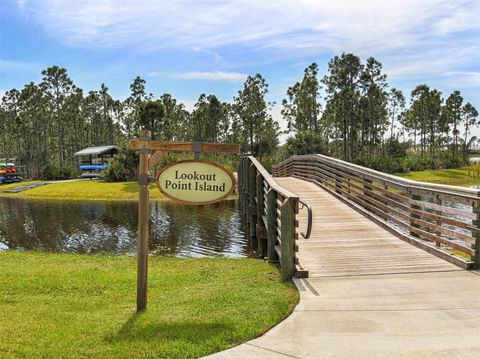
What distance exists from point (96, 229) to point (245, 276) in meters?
12.2

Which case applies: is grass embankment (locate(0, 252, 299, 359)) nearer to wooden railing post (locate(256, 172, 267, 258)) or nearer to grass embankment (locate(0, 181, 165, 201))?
wooden railing post (locate(256, 172, 267, 258))

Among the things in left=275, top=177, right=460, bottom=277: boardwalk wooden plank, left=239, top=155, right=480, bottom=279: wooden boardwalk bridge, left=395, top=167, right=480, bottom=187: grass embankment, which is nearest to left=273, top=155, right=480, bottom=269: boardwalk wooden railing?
left=239, top=155, right=480, bottom=279: wooden boardwalk bridge

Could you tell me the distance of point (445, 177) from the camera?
40938mm

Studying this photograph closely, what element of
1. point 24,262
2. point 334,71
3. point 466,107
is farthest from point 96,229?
point 466,107

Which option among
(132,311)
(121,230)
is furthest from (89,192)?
(132,311)

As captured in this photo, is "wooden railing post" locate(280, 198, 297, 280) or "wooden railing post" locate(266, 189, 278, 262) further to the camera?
"wooden railing post" locate(266, 189, 278, 262)

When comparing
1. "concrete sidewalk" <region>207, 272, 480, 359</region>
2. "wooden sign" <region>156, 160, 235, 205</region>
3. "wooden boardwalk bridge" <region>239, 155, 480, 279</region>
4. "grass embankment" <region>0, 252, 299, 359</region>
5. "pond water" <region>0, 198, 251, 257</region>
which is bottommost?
"pond water" <region>0, 198, 251, 257</region>

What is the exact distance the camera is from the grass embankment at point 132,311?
13.1 ft

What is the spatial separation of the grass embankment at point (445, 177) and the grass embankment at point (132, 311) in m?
34.0

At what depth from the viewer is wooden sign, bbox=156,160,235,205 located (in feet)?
17.6

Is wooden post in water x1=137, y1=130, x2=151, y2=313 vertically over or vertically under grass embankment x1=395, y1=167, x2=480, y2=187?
over

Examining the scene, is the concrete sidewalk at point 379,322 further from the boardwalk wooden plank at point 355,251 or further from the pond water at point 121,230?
the pond water at point 121,230

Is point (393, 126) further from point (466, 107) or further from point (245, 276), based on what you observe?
point (245, 276)

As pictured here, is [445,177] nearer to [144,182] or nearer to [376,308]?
[376,308]
